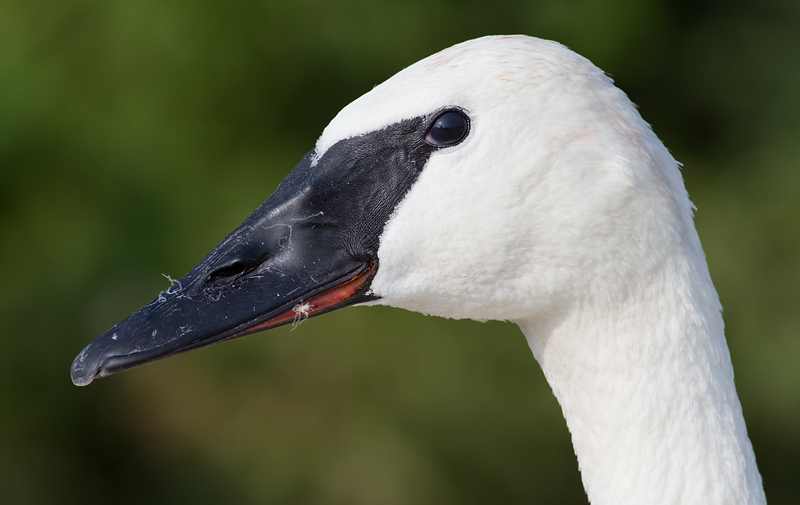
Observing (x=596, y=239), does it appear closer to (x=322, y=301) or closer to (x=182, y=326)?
(x=322, y=301)

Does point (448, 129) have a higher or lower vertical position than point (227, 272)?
higher

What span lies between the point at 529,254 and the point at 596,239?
0.46 feet

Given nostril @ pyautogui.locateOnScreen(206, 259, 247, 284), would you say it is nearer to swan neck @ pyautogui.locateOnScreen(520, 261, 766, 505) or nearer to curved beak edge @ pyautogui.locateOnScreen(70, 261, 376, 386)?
curved beak edge @ pyautogui.locateOnScreen(70, 261, 376, 386)

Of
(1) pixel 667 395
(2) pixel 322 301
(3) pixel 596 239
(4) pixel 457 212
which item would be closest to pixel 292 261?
(2) pixel 322 301

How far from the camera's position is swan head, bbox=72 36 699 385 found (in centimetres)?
163

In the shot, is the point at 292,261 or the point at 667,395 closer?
the point at 667,395

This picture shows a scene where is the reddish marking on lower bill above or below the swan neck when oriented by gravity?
above

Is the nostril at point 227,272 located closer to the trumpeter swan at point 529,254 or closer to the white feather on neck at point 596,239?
the trumpeter swan at point 529,254

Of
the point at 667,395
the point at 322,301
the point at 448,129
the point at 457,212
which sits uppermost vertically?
the point at 448,129

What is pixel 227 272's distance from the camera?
1.77 meters

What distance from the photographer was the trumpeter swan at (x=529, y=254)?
5.34 feet

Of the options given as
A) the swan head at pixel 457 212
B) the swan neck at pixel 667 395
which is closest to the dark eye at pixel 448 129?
the swan head at pixel 457 212

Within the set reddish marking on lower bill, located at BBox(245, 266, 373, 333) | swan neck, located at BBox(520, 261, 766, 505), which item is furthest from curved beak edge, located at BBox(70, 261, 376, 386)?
swan neck, located at BBox(520, 261, 766, 505)

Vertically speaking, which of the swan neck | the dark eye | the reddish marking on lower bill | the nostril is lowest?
the swan neck
